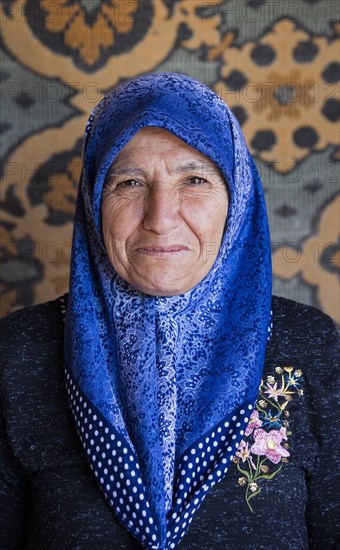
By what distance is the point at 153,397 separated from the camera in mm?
1397

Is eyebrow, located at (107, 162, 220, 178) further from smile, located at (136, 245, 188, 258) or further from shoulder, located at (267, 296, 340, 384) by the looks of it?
shoulder, located at (267, 296, 340, 384)

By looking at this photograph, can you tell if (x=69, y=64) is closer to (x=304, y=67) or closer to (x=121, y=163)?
(x=304, y=67)

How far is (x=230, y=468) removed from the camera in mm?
1428

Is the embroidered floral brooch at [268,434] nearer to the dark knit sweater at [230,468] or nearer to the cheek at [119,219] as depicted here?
the dark knit sweater at [230,468]

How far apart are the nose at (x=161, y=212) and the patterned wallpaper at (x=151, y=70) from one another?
0.91m

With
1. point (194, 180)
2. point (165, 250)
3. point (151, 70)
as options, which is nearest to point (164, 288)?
point (165, 250)

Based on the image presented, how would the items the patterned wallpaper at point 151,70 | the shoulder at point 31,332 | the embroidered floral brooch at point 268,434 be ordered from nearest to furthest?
the embroidered floral brooch at point 268,434 → the shoulder at point 31,332 → the patterned wallpaper at point 151,70

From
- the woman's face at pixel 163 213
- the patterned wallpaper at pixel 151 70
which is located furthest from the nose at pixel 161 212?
the patterned wallpaper at pixel 151 70

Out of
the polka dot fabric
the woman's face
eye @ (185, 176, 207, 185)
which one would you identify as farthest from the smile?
the polka dot fabric

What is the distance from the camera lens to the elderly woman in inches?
54.2

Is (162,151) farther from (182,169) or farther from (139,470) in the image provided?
(139,470)

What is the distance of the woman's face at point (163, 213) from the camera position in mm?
1420

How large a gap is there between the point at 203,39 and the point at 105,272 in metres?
0.99

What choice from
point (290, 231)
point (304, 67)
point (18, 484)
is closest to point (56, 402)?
point (18, 484)
